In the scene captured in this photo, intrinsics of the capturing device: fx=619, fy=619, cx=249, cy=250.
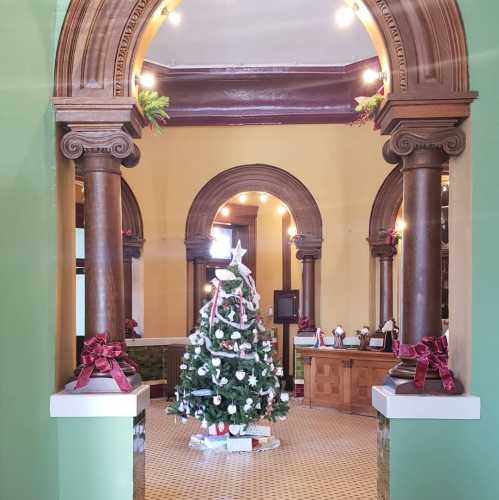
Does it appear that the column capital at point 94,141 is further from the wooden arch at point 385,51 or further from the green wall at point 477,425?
the green wall at point 477,425

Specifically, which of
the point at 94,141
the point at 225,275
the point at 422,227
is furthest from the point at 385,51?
the point at 225,275

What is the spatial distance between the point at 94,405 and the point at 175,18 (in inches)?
189

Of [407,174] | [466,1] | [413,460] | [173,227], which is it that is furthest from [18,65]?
[173,227]

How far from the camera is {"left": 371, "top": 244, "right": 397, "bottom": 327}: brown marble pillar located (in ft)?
29.1

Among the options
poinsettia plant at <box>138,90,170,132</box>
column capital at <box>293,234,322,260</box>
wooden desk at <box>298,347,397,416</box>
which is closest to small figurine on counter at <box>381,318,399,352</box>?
wooden desk at <box>298,347,397,416</box>

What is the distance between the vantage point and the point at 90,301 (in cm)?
364

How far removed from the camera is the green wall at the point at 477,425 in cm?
345

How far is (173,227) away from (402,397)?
635cm

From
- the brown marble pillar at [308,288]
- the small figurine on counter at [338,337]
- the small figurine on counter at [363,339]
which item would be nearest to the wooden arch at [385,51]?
the small figurine on counter at [363,339]

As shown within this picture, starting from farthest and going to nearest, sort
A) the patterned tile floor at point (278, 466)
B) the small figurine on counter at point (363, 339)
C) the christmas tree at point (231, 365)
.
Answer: the small figurine on counter at point (363, 339)
the christmas tree at point (231, 365)
the patterned tile floor at point (278, 466)

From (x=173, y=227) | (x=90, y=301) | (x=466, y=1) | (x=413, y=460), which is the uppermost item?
(x=466, y=1)

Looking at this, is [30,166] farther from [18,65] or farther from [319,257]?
[319,257]

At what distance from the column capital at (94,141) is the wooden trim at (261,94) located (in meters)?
5.36

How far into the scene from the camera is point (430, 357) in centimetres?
355
